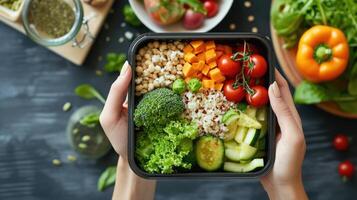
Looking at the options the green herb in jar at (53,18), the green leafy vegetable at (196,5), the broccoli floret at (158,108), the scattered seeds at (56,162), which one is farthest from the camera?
the scattered seeds at (56,162)

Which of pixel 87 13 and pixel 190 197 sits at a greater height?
pixel 87 13

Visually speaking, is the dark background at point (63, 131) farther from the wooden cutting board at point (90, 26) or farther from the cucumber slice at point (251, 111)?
the cucumber slice at point (251, 111)

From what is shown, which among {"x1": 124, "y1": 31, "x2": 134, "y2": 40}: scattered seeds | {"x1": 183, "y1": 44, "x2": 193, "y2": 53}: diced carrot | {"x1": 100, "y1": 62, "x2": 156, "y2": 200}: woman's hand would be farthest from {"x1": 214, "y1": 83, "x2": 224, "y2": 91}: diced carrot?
{"x1": 124, "y1": 31, "x2": 134, "y2": 40}: scattered seeds

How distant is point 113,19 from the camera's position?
1.88m

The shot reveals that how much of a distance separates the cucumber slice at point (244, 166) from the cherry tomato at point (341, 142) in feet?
2.06

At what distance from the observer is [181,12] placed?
5.82 ft

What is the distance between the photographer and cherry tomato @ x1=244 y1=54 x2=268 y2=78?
4.31ft

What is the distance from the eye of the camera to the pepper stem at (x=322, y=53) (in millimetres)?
1739

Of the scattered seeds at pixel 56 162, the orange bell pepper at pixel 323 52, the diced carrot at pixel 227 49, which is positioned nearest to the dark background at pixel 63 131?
the scattered seeds at pixel 56 162

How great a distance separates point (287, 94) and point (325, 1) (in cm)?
A: 45

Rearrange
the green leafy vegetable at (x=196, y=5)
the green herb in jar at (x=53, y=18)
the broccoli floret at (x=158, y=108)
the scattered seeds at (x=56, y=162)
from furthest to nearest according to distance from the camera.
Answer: the scattered seeds at (x=56, y=162) → the green herb in jar at (x=53, y=18) → the green leafy vegetable at (x=196, y=5) → the broccoli floret at (x=158, y=108)

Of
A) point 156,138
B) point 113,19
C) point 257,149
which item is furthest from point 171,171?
point 113,19

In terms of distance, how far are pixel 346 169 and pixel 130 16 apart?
851 millimetres

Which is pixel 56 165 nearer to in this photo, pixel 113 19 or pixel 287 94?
pixel 113 19
